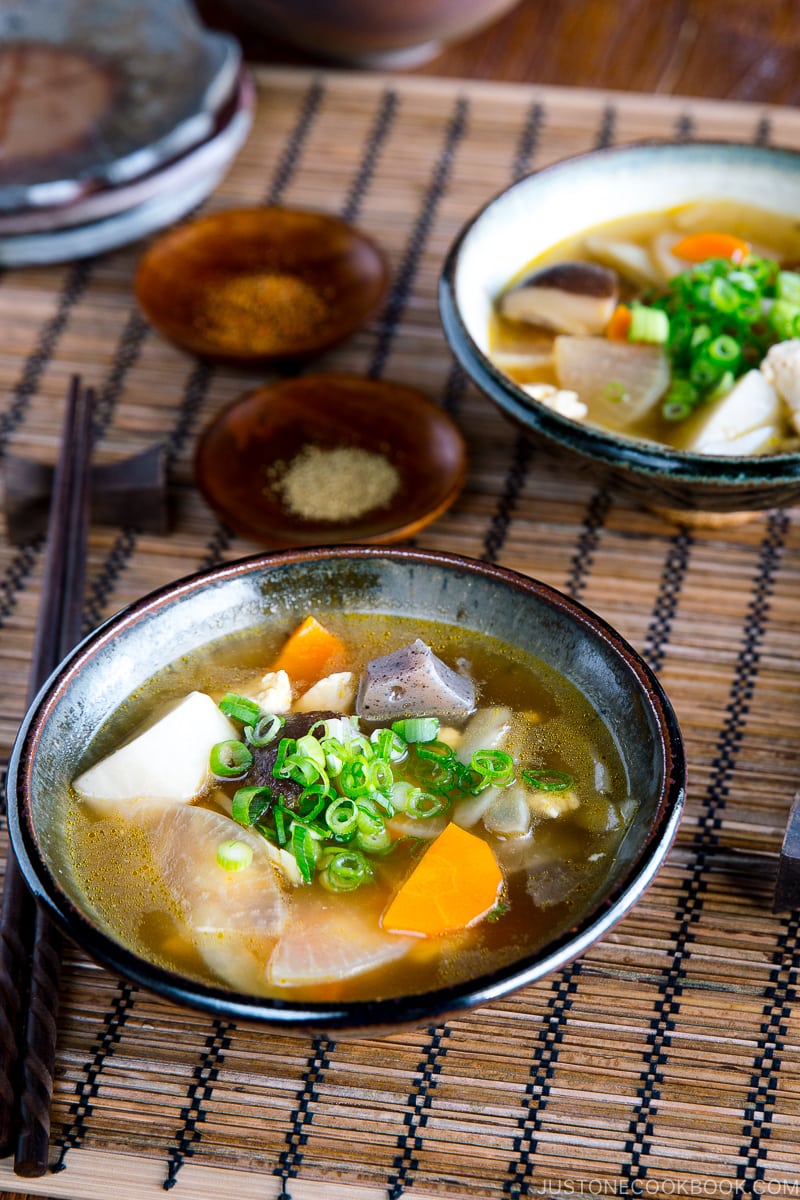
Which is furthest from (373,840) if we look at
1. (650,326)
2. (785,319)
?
(785,319)

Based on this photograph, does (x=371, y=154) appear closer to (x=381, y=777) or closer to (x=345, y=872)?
(x=381, y=777)

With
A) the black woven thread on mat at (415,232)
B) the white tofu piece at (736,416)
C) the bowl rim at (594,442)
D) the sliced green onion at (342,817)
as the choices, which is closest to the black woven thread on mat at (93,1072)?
the sliced green onion at (342,817)

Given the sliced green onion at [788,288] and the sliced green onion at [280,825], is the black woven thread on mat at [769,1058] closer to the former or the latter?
the sliced green onion at [280,825]

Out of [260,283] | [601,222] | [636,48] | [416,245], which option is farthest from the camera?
[636,48]

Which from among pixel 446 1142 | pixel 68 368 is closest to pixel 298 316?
pixel 68 368

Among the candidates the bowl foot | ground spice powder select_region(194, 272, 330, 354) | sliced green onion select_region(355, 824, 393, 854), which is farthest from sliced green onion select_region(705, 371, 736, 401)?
sliced green onion select_region(355, 824, 393, 854)
